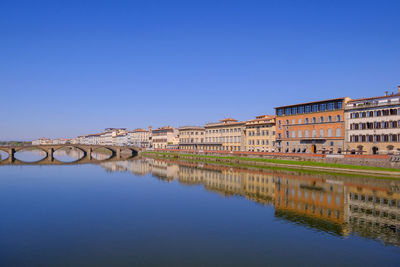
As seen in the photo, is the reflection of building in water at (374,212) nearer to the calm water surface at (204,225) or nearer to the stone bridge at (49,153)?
the calm water surface at (204,225)

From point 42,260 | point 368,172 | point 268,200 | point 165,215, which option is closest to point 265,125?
point 368,172

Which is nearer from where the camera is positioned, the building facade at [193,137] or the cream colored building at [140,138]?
the building facade at [193,137]

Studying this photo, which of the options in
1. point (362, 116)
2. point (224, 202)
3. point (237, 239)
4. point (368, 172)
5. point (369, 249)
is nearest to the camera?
point (369, 249)

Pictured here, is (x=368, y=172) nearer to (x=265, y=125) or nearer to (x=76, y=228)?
(x=265, y=125)

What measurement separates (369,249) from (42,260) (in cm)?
1917

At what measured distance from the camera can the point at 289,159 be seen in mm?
63000

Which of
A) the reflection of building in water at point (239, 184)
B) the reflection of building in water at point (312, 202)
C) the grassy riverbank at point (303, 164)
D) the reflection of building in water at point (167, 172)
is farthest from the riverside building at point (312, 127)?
the reflection of building in water at point (167, 172)

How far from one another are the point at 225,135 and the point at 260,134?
1644cm

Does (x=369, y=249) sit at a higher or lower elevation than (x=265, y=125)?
lower

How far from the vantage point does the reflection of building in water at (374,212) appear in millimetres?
20672

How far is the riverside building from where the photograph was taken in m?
60.4

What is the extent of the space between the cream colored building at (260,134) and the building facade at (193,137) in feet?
88.2

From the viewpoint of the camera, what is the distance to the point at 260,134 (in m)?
80.3

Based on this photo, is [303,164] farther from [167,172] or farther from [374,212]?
[374,212]
